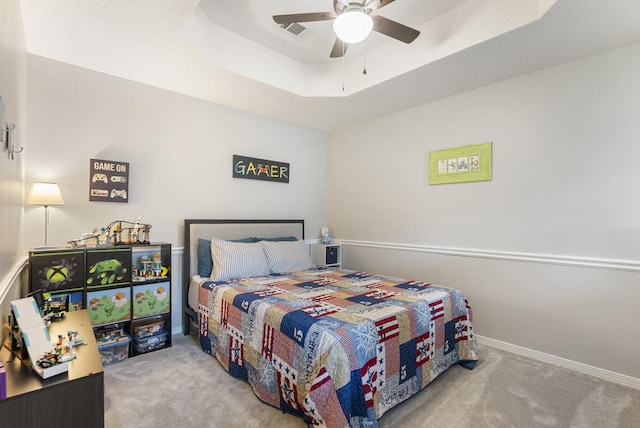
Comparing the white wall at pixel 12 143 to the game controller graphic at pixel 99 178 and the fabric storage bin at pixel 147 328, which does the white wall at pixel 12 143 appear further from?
the fabric storage bin at pixel 147 328

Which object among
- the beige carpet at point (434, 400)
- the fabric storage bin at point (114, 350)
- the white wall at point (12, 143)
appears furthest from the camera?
the fabric storage bin at point (114, 350)

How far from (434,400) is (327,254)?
2.34 meters

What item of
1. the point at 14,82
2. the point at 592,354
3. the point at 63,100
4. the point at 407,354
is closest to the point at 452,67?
the point at 407,354

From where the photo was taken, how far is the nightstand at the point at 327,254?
4.18 metres

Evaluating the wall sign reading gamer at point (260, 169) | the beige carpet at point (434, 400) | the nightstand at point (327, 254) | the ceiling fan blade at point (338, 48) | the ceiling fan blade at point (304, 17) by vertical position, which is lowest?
the beige carpet at point (434, 400)

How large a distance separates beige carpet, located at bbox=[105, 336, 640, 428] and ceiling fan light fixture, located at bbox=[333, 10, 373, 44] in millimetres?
2428

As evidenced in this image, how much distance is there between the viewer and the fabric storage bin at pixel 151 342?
2696 millimetres

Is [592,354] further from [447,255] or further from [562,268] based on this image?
[447,255]

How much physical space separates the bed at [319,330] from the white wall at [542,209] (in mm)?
765

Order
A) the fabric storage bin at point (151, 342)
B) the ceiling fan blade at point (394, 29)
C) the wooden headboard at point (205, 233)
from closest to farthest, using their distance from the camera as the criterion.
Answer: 1. the ceiling fan blade at point (394, 29)
2. the fabric storage bin at point (151, 342)
3. the wooden headboard at point (205, 233)

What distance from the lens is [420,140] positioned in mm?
3576

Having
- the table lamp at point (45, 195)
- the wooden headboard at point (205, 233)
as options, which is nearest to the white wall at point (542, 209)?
the wooden headboard at point (205, 233)

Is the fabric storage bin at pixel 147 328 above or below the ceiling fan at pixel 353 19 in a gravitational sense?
below

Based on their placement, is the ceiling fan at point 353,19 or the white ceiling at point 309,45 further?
the white ceiling at point 309,45
